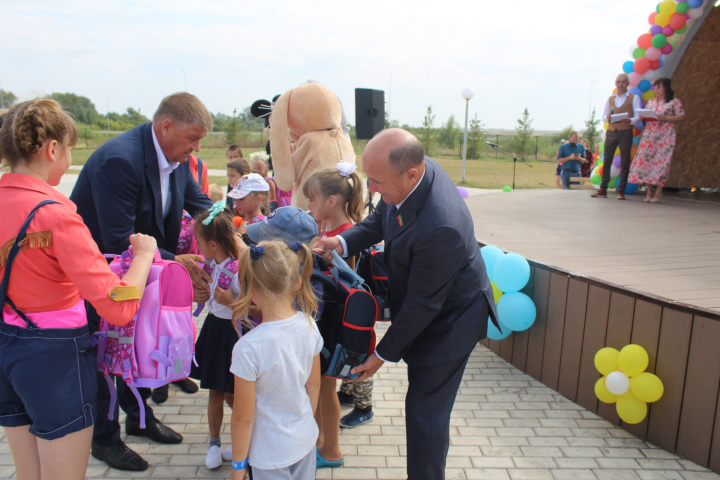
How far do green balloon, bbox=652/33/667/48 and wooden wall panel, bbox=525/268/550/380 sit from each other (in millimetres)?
5558

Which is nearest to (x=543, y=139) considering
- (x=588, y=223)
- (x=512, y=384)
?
(x=588, y=223)

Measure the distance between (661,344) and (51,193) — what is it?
3.02 meters

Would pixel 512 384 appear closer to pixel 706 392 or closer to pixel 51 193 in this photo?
pixel 706 392

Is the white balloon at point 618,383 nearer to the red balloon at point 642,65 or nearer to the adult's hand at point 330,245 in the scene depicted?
the adult's hand at point 330,245

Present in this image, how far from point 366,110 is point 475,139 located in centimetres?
2858

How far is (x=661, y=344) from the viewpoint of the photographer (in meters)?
2.67

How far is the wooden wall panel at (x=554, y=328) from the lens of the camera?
10.7 feet

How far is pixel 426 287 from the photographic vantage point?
1.82 m

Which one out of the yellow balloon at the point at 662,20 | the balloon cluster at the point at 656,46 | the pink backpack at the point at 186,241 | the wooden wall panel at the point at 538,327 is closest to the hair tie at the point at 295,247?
the pink backpack at the point at 186,241

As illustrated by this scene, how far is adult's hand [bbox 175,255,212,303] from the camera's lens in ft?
7.84

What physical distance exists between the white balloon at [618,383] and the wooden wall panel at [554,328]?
1.82ft

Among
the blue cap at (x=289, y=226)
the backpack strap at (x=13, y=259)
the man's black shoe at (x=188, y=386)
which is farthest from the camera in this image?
the man's black shoe at (x=188, y=386)

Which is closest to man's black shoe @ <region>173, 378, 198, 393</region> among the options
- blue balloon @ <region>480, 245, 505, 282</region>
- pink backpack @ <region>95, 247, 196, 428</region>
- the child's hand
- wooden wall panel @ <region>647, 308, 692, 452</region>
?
the child's hand

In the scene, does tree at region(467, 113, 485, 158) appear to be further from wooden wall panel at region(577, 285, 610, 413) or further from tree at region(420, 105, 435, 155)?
wooden wall panel at region(577, 285, 610, 413)
